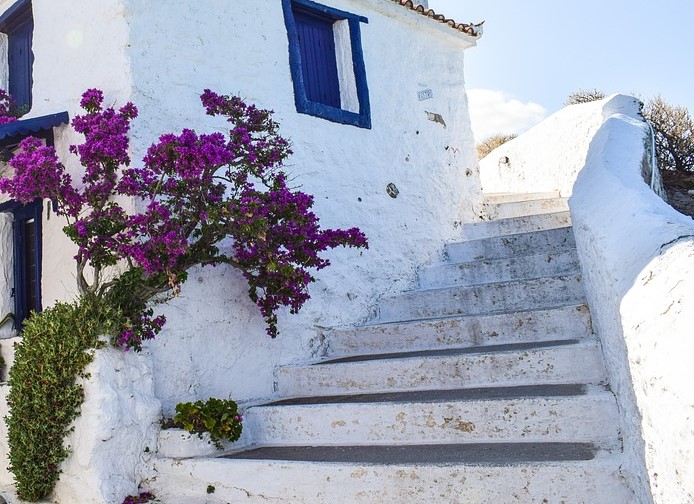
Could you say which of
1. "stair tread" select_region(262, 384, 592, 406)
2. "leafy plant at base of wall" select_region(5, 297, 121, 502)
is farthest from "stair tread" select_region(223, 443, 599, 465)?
"leafy plant at base of wall" select_region(5, 297, 121, 502)

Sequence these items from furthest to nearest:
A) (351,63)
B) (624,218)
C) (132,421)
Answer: (351,63) < (132,421) < (624,218)

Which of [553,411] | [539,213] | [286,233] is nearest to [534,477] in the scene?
[553,411]

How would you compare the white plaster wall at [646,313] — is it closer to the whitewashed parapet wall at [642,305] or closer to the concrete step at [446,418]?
the whitewashed parapet wall at [642,305]

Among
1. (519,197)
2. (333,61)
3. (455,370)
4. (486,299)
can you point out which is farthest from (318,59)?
(455,370)

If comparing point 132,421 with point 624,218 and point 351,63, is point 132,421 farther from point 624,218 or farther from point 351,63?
point 351,63

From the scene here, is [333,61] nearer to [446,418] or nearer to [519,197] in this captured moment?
[519,197]

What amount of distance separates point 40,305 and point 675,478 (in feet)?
16.0

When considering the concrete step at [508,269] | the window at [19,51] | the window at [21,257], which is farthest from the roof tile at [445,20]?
the window at [21,257]

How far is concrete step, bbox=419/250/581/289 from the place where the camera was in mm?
5309

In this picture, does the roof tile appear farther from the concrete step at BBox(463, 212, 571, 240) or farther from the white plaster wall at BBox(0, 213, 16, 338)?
the white plaster wall at BBox(0, 213, 16, 338)

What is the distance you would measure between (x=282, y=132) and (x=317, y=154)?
40 cm

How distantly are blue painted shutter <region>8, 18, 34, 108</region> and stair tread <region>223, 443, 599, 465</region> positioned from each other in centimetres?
409

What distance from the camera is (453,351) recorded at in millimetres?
4410

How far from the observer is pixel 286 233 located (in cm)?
418
